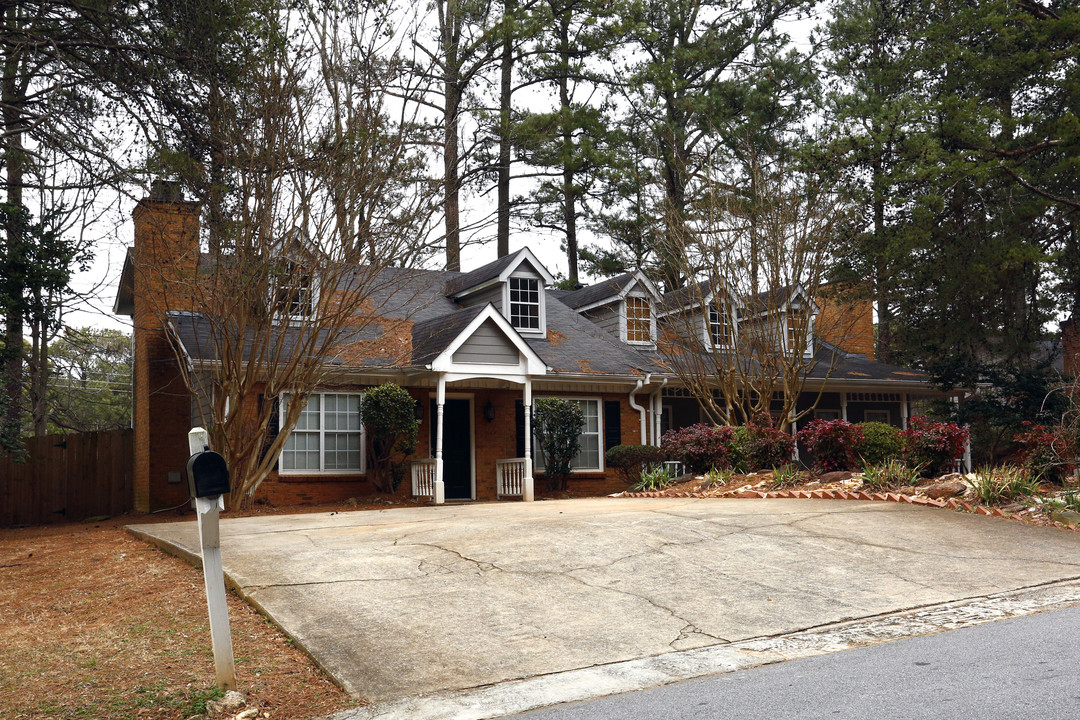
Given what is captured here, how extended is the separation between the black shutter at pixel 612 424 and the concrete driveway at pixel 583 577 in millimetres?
10171

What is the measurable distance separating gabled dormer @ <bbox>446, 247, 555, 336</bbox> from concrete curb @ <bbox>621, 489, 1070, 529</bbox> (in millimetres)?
7139

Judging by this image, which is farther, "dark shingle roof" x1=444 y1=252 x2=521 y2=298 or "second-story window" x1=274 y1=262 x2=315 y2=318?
"dark shingle roof" x1=444 y1=252 x2=521 y2=298

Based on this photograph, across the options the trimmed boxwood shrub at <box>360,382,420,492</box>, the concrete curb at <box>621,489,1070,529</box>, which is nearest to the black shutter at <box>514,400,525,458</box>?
the trimmed boxwood shrub at <box>360,382,420,492</box>

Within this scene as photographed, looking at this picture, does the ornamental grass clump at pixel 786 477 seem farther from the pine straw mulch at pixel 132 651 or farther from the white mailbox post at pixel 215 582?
the white mailbox post at pixel 215 582

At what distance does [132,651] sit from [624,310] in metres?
19.5

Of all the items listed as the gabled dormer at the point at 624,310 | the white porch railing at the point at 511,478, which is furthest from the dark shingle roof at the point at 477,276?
the white porch railing at the point at 511,478

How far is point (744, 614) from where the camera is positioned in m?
7.30

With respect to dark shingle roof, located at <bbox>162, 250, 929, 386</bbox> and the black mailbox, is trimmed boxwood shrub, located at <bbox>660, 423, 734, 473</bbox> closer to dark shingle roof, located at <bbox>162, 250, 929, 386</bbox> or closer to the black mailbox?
dark shingle roof, located at <bbox>162, 250, 929, 386</bbox>

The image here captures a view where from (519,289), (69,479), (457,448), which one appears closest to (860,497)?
(457,448)

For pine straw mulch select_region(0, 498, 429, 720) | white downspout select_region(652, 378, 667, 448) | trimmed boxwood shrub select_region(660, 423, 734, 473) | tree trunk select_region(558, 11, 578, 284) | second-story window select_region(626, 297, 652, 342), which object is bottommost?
pine straw mulch select_region(0, 498, 429, 720)

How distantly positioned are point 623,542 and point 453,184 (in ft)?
25.0

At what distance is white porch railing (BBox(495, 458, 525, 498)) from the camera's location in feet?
65.0

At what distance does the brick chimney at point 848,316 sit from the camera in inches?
961

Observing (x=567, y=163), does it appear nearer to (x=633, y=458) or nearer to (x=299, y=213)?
(x=633, y=458)
